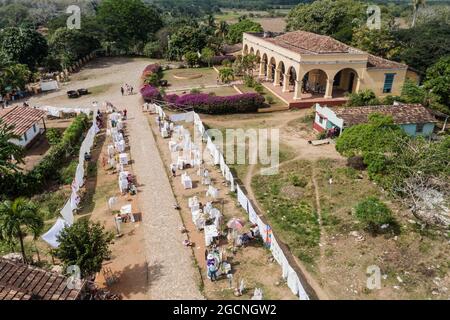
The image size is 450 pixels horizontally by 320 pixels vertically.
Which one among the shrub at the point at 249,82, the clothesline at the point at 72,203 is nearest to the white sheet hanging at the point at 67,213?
the clothesline at the point at 72,203

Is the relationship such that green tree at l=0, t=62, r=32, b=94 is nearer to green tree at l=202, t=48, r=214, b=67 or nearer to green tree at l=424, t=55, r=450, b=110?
green tree at l=202, t=48, r=214, b=67

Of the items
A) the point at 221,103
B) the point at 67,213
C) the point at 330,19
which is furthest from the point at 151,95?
the point at 330,19

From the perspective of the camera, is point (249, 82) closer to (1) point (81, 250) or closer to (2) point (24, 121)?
(2) point (24, 121)

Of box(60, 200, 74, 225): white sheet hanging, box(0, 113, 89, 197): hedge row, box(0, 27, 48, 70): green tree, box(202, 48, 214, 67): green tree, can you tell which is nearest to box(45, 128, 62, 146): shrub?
box(0, 113, 89, 197): hedge row

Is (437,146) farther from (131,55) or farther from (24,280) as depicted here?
(131,55)

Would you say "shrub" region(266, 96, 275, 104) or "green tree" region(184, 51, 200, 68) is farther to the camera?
"green tree" region(184, 51, 200, 68)

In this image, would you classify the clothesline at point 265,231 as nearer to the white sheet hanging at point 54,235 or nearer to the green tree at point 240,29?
the white sheet hanging at point 54,235
